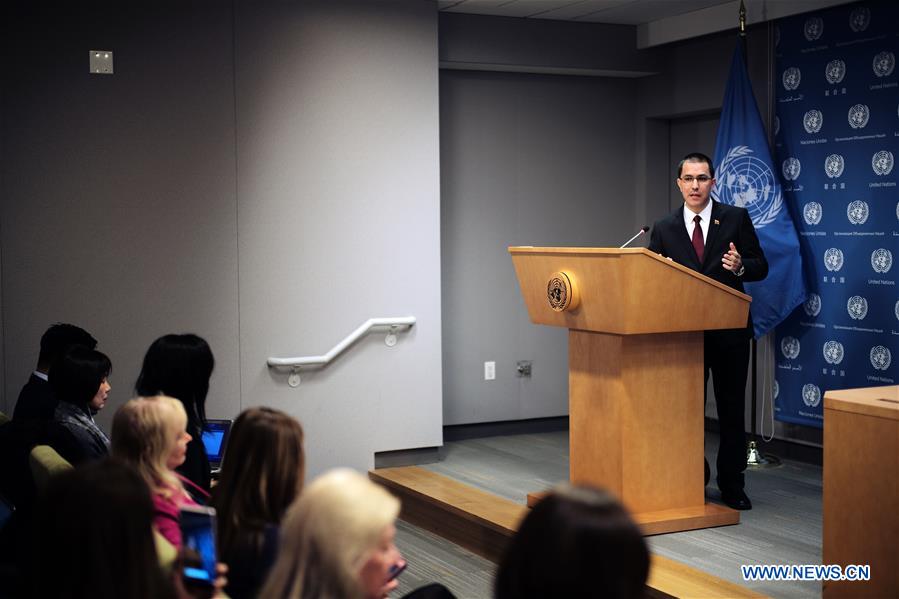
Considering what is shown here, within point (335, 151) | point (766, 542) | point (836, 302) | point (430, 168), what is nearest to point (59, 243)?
point (335, 151)

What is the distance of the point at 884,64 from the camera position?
5.45 m

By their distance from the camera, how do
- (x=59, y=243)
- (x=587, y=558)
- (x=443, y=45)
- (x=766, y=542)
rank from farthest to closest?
(x=443, y=45), (x=59, y=243), (x=766, y=542), (x=587, y=558)

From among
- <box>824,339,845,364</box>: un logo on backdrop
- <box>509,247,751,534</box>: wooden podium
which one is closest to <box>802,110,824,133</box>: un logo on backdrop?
<box>824,339,845,364</box>: un logo on backdrop

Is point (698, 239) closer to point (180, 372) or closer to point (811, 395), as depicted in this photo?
point (811, 395)

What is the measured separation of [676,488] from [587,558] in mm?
3229

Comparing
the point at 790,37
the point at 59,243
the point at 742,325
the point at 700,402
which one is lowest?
the point at 700,402

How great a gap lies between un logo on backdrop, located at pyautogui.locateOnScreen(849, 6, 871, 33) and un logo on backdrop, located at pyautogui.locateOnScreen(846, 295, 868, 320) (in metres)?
1.45

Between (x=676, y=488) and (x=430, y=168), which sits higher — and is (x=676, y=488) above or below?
below

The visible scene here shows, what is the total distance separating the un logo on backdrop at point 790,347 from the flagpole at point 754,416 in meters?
0.17

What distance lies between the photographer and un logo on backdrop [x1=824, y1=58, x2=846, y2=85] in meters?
5.69

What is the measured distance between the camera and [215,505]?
93.2 inches

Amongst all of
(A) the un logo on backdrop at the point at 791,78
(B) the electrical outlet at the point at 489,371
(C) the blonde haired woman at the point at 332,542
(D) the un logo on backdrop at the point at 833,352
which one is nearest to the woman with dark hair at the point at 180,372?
(C) the blonde haired woman at the point at 332,542

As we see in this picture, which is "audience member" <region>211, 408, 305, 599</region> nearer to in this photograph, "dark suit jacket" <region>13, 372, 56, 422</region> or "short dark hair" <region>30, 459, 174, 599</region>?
"short dark hair" <region>30, 459, 174, 599</region>

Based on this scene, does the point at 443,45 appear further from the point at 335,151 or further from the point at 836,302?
the point at 836,302
